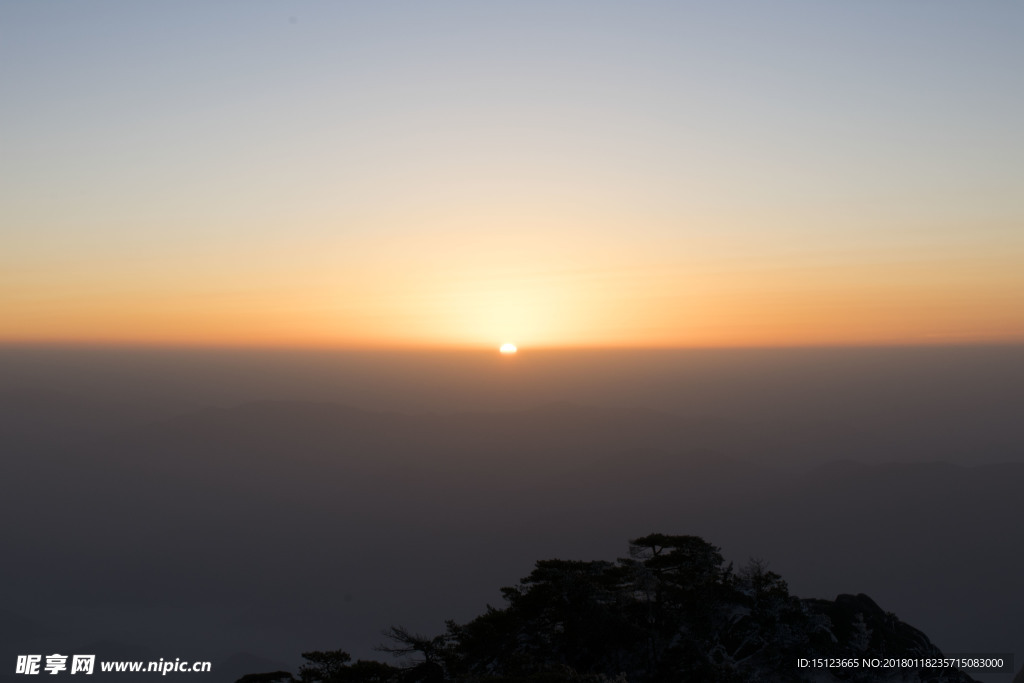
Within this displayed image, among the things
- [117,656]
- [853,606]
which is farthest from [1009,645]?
[117,656]

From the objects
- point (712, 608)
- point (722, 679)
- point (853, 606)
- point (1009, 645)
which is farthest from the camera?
point (1009, 645)

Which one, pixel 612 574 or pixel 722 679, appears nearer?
pixel 722 679

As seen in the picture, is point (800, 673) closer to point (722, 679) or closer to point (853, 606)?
point (722, 679)

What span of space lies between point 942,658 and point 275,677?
34.0 metres

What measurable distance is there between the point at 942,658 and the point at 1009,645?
217535mm

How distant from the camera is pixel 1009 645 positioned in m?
192

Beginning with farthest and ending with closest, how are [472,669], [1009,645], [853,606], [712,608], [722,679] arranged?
1. [1009,645]
2. [853,606]
3. [712,608]
4. [472,669]
5. [722,679]

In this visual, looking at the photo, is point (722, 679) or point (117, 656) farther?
point (117, 656)

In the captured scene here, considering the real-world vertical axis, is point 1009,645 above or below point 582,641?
below

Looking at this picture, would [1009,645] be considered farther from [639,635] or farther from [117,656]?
[117,656]

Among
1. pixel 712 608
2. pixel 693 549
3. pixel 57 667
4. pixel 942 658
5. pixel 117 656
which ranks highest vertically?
pixel 693 549

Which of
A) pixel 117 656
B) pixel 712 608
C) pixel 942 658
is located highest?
pixel 712 608

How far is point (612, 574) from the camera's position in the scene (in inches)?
1406

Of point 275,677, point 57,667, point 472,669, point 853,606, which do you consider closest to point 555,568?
point 472,669
